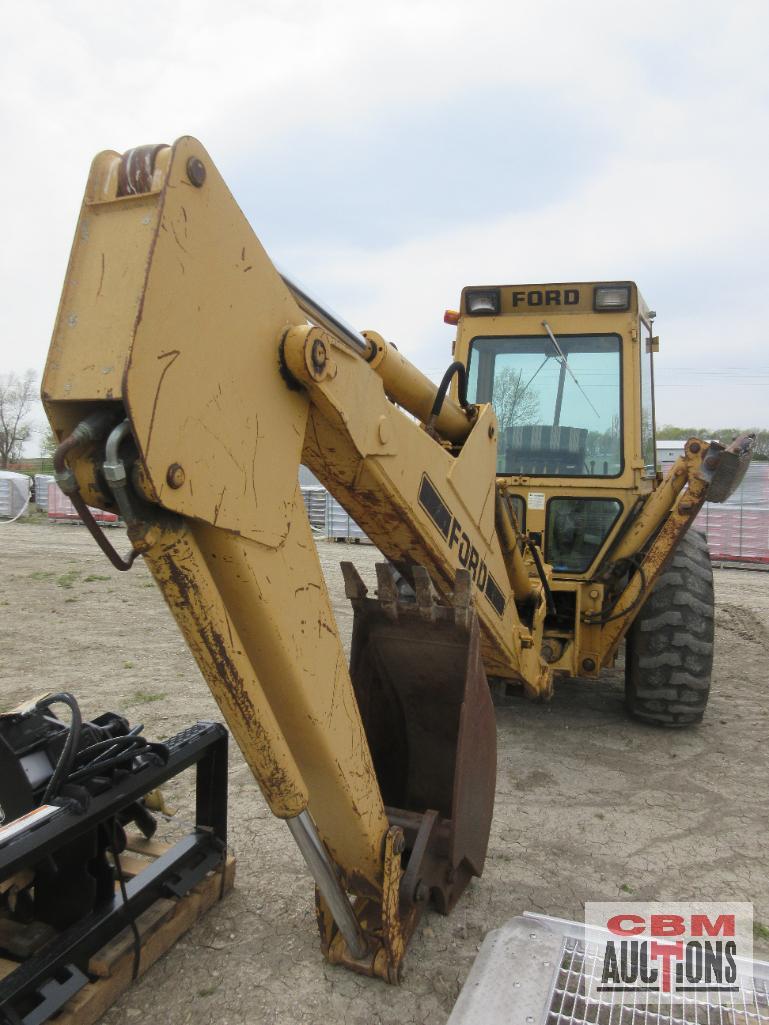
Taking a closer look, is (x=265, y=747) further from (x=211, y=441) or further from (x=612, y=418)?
(x=612, y=418)

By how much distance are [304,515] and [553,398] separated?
325cm

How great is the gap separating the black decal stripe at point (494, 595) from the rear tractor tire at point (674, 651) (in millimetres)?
1649

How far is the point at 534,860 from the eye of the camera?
3174 millimetres

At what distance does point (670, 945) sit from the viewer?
2436 millimetres

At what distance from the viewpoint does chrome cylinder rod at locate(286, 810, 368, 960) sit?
214cm

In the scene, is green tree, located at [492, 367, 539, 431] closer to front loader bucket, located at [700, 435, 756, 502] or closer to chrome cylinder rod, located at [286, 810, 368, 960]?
front loader bucket, located at [700, 435, 756, 502]

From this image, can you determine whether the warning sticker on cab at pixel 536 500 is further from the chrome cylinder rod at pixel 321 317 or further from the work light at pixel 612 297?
the chrome cylinder rod at pixel 321 317

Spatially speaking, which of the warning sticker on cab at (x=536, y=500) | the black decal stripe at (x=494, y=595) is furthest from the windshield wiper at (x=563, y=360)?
the black decal stripe at (x=494, y=595)

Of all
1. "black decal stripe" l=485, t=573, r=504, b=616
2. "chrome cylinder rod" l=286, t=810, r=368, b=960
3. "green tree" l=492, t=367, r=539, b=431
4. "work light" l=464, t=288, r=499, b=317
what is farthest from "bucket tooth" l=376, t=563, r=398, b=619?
"work light" l=464, t=288, r=499, b=317

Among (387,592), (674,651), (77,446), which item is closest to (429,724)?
(387,592)

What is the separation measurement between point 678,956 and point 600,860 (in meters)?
0.80

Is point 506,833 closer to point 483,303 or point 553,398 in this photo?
point 553,398

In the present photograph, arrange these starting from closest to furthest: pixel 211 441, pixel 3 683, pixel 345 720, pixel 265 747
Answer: pixel 211 441
pixel 265 747
pixel 345 720
pixel 3 683

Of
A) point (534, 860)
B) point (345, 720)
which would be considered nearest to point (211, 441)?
point (345, 720)
